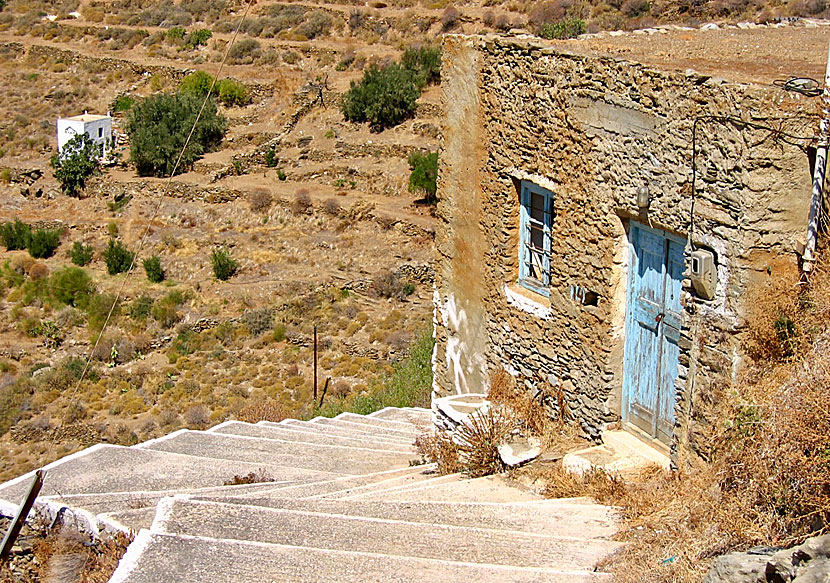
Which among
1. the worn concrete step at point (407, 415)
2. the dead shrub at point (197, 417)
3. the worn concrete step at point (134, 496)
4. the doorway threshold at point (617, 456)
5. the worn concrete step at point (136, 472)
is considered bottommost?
the dead shrub at point (197, 417)

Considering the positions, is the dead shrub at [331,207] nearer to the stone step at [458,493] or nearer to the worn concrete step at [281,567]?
the stone step at [458,493]

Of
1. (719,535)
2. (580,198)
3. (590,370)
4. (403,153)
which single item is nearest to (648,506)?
(719,535)

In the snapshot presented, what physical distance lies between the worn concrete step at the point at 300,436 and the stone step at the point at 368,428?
0.59 meters

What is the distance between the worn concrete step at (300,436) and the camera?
9617 millimetres

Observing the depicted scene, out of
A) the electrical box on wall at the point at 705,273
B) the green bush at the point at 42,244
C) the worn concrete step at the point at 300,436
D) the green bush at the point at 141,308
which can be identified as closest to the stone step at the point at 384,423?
the worn concrete step at the point at 300,436

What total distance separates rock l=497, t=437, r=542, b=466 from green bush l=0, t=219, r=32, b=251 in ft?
75.3

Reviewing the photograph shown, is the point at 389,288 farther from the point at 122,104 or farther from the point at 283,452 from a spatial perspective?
the point at 122,104

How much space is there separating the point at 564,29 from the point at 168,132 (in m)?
15.6

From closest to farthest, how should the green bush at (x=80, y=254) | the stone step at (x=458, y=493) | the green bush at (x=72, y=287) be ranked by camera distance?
the stone step at (x=458, y=493) < the green bush at (x=72, y=287) < the green bush at (x=80, y=254)

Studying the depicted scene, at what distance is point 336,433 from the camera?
10.6 meters

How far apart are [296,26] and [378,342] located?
99.6ft

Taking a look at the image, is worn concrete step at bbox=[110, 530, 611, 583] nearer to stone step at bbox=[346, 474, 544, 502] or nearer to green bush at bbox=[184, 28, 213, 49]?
stone step at bbox=[346, 474, 544, 502]

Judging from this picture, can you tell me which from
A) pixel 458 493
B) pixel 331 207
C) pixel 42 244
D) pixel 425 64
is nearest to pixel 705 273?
pixel 458 493

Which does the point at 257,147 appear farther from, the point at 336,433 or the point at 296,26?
the point at 336,433
